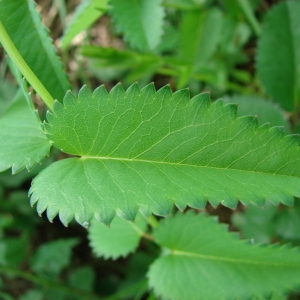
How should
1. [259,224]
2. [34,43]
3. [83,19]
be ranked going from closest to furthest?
[34,43] → [83,19] → [259,224]

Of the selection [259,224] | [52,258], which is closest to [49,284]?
[52,258]

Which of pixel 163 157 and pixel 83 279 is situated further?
pixel 83 279

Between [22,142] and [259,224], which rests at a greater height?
[22,142]

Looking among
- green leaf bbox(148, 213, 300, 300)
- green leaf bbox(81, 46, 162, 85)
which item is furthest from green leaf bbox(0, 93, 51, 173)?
green leaf bbox(81, 46, 162, 85)

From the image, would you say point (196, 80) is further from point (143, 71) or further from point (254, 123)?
point (254, 123)

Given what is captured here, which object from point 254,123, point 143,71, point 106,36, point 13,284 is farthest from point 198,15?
point 13,284

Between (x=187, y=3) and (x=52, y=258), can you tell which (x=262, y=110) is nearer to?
(x=187, y=3)

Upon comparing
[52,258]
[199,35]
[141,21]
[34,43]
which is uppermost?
[34,43]

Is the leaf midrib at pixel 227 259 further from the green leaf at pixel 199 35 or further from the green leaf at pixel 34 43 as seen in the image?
the green leaf at pixel 199 35
